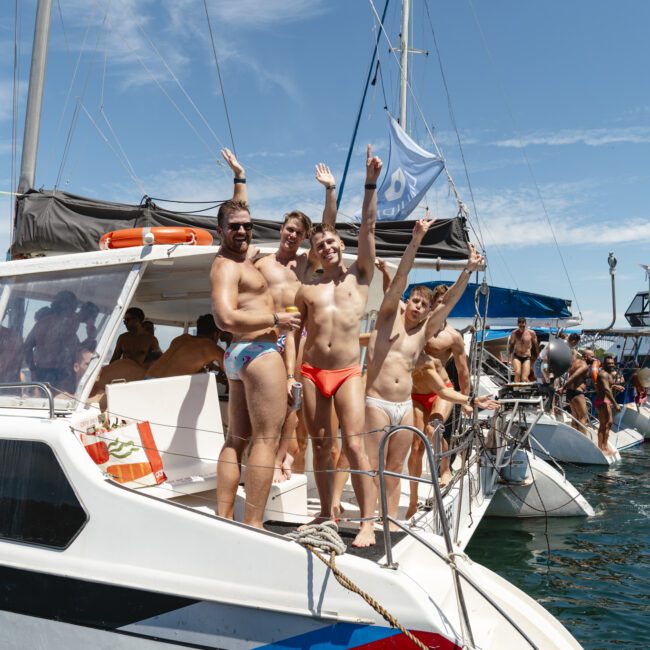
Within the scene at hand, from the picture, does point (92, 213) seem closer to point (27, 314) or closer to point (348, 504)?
point (27, 314)

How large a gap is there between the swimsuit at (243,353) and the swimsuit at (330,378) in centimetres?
41

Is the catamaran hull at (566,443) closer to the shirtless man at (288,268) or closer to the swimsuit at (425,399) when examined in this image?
the swimsuit at (425,399)

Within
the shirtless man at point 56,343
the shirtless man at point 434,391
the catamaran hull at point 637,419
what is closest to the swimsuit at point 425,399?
the shirtless man at point 434,391

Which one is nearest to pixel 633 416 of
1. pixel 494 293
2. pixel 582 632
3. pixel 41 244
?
pixel 494 293

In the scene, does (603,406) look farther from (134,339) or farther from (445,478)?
(134,339)

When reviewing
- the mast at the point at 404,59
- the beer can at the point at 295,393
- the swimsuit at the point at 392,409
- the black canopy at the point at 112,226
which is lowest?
the swimsuit at the point at 392,409

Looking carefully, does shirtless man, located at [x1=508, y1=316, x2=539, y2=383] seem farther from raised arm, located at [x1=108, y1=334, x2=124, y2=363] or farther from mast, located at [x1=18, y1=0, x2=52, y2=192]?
mast, located at [x1=18, y1=0, x2=52, y2=192]

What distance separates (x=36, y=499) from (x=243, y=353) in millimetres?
1294

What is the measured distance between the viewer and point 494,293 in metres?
19.2

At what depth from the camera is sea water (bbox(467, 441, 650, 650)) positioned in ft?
20.2

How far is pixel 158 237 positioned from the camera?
4.42 m

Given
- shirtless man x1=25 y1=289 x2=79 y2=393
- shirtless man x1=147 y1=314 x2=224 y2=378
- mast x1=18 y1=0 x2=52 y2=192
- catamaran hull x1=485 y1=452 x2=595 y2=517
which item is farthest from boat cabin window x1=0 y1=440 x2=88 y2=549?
catamaran hull x1=485 y1=452 x2=595 y2=517

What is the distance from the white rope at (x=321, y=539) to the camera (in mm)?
3168

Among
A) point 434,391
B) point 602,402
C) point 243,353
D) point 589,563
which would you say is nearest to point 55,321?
point 243,353
